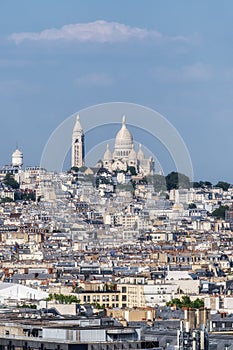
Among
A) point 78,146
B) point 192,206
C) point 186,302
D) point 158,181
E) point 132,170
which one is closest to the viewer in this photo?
point 186,302

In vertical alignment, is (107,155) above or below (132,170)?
below

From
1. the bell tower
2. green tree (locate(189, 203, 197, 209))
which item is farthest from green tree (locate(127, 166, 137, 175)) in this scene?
green tree (locate(189, 203, 197, 209))

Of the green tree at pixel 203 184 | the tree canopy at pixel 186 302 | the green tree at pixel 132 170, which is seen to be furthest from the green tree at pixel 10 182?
the tree canopy at pixel 186 302

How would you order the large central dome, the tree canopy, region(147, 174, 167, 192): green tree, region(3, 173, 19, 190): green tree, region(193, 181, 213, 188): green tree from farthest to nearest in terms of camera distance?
region(3, 173, 19, 190): green tree
region(193, 181, 213, 188): green tree
region(147, 174, 167, 192): green tree
the large central dome
the tree canopy

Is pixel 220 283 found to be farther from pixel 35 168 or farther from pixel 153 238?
pixel 35 168

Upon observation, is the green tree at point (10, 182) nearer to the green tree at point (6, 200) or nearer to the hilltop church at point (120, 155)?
the green tree at point (6, 200)

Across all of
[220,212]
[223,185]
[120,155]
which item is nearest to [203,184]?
[223,185]

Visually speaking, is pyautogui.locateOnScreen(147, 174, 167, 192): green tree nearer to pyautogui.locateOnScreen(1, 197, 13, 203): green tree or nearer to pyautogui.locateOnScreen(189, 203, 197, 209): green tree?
pyautogui.locateOnScreen(189, 203, 197, 209): green tree

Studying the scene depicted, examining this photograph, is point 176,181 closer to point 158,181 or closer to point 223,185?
point 158,181
